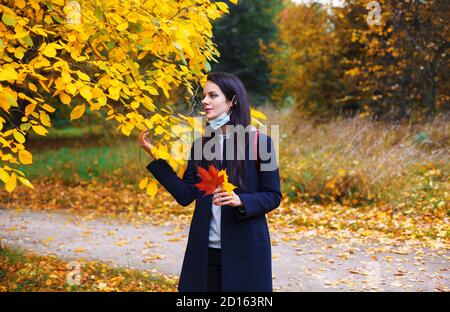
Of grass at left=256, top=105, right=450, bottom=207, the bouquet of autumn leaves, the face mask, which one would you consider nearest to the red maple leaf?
the bouquet of autumn leaves

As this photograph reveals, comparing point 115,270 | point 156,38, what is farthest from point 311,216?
point 156,38

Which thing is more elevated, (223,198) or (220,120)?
(220,120)

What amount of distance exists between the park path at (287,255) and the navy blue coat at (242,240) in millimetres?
2554

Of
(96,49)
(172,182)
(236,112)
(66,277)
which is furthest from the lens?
(66,277)

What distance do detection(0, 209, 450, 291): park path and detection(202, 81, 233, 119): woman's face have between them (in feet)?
9.44

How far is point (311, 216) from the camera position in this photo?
833 centimetres

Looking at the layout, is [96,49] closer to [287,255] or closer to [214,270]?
[214,270]

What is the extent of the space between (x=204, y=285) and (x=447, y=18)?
10.5 meters

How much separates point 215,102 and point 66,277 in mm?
3240

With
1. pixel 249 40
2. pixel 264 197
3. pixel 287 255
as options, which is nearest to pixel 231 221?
pixel 264 197

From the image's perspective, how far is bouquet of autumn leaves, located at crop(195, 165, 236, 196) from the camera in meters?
2.73

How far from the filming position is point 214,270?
302 cm

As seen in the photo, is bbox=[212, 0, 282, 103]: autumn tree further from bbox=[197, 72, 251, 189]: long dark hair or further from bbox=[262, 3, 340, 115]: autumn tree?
bbox=[197, 72, 251, 189]: long dark hair
